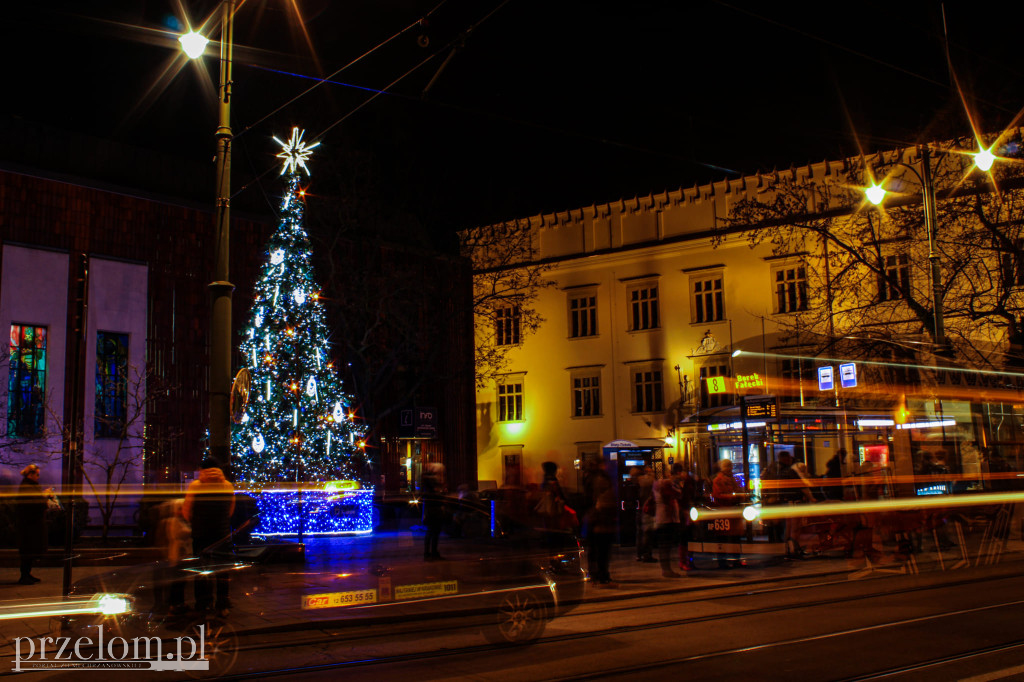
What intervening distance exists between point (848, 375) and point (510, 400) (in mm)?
24349

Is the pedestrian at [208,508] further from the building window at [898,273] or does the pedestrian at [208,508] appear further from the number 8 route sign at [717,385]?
the building window at [898,273]

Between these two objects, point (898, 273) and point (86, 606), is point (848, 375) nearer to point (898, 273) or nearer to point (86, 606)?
point (898, 273)

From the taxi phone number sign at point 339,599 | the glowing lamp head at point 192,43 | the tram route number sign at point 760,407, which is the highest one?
the glowing lamp head at point 192,43

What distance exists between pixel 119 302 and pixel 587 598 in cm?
1832

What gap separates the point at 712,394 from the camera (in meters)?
35.7

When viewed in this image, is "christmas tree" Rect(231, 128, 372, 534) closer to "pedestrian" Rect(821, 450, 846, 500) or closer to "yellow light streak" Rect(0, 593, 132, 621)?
"pedestrian" Rect(821, 450, 846, 500)

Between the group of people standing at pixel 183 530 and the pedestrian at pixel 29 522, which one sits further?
the pedestrian at pixel 29 522

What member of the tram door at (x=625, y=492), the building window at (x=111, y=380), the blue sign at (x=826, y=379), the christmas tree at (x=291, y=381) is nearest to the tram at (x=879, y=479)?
the blue sign at (x=826, y=379)

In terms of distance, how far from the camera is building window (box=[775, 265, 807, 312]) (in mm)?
34531

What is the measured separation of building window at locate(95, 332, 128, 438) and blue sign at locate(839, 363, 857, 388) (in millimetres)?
18747

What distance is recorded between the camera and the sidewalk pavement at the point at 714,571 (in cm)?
1320

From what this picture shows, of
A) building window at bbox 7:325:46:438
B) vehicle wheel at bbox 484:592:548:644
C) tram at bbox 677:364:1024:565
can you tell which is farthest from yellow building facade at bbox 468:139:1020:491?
vehicle wheel at bbox 484:592:548:644

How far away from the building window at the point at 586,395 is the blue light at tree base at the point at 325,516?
25590mm

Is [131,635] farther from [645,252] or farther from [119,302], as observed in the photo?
[645,252]
